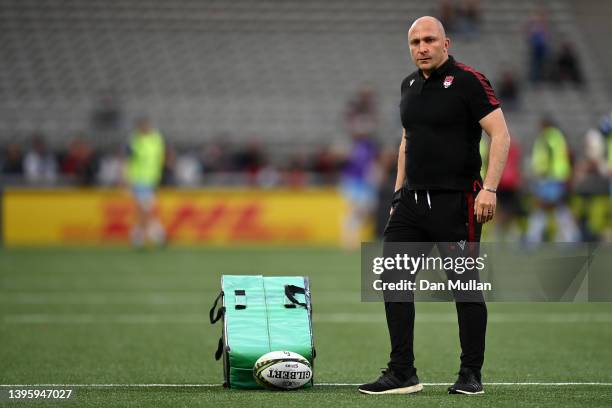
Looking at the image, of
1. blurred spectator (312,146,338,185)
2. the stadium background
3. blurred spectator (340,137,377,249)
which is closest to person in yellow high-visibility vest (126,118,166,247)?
the stadium background

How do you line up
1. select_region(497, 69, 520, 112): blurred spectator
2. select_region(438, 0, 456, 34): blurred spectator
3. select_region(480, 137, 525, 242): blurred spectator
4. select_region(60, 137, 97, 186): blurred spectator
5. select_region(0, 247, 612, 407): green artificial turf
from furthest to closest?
select_region(438, 0, 456, 34): blurred spectator, select_region(497, 69, 520, 112): blurred spectator, select_region(60, 137, 97, 186): blurred spectator, select_region(480, 137, 525, 242): blurred spectator, select_region(0, 247, 612, 407): green artificial turf

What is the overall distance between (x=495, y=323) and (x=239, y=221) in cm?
1237

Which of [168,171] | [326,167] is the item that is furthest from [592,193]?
[168,171]

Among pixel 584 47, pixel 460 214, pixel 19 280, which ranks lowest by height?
pixel 19 280

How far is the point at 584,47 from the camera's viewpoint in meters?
31.1

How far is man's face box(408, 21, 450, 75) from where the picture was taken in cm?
641

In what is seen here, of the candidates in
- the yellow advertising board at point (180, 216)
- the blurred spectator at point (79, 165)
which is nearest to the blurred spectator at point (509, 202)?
the yellow advertising board at point (180, 216)

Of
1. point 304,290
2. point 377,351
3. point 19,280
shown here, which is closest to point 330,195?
point 19,280

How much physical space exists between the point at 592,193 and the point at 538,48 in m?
7.71

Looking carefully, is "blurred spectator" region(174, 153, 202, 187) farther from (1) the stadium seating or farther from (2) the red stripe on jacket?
(2) the red stripe on jacket

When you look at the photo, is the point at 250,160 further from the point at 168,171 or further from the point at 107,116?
the point at 107,116

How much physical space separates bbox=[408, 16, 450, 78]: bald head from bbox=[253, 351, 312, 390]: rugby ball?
1864 millimetres

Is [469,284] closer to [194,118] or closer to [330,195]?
[330,195]

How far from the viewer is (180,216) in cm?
2308
